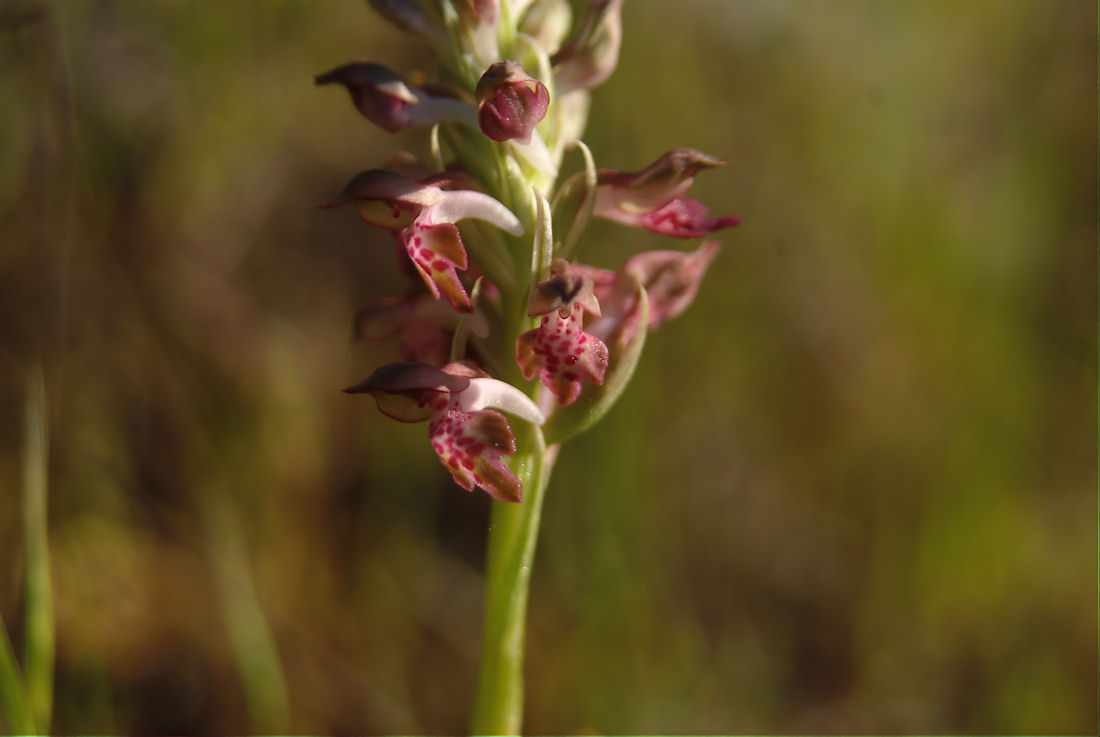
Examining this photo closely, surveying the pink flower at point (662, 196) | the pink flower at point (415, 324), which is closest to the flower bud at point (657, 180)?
the pink flower at point (662, 196)

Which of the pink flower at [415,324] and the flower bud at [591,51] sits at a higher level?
the flower bud at [591,51]

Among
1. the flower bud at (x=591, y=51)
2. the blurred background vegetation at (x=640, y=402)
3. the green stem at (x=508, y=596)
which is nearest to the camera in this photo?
the green stem at (x=508, y=596)

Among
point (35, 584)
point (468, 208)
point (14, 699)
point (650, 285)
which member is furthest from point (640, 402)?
point (14, 699)

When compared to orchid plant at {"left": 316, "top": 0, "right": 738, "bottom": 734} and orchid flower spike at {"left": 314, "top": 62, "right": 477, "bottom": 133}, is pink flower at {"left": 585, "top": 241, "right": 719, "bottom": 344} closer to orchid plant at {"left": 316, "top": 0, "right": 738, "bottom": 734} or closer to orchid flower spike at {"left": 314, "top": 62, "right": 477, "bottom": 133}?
orchid plant at {"left": 316, "top": 0, "right": 738, "bottom": 734}

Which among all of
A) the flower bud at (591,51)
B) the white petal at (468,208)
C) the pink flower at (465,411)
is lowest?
the pink flower at (465,411)

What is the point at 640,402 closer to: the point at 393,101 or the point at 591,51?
the point at 591,51

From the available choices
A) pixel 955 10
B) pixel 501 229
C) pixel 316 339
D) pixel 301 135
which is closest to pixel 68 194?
pixel 501 229

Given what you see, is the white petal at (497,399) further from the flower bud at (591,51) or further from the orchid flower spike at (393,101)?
the flower bud at (591,51)

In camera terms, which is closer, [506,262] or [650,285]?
[506,262]
